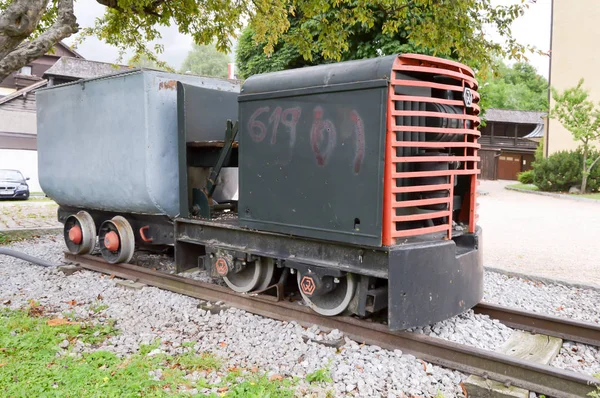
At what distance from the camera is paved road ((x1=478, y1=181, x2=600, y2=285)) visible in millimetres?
7977

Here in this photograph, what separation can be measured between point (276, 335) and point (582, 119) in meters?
25.6

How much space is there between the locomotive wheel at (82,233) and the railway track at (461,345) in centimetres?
171

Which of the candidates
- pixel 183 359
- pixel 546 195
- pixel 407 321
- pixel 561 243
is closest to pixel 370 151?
pixel 407 321

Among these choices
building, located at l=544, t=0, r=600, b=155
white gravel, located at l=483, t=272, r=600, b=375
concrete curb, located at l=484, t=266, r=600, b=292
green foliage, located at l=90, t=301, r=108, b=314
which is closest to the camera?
white gravel, located at l=483, t=272, r=600, b=375

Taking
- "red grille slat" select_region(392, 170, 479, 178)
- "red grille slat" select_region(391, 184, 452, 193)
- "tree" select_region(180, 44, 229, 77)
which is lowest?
"red grille slat" select_region(391, 184, 452, 193)

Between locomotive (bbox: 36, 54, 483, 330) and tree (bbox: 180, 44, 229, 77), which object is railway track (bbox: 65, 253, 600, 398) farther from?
tree (bbox: 180, 44, 229, 77)

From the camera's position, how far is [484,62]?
959 centimetres

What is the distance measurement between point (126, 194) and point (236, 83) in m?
2.23

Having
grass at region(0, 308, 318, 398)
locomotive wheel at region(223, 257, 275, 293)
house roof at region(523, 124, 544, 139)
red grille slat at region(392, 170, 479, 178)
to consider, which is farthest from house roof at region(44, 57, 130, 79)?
house roof at region(523, 124, 544, 139)

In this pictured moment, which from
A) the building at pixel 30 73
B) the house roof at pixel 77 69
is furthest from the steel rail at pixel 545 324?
the building at pixel 30 73

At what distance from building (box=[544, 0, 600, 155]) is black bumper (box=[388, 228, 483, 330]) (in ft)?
94.6

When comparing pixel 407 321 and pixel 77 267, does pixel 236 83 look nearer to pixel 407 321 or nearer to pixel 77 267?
pixel 77 267

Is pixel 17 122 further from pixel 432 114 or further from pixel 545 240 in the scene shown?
pixel 432 114

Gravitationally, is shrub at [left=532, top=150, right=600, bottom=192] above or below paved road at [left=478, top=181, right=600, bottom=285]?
above
